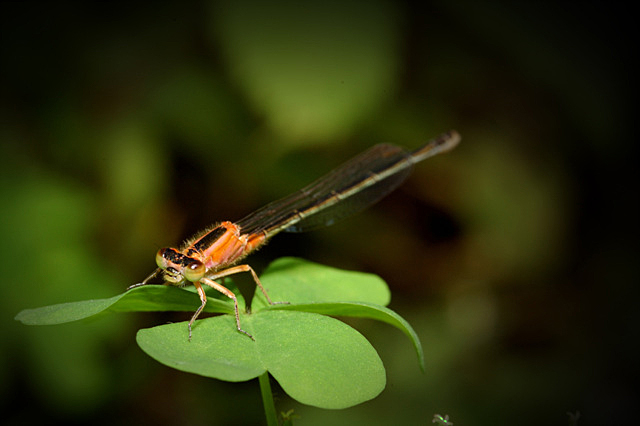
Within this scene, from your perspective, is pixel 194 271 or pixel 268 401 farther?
pixel 194 271

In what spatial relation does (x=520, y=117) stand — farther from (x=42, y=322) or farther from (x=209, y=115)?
(x=42, y=322)

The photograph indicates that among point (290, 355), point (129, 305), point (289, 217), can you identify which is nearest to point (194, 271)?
point (129, 305)

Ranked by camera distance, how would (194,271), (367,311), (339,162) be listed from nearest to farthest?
(367,311) < (194,271) < (339,162)

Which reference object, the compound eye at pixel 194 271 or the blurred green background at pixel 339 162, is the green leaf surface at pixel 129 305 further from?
the blurred green background at pixel 339 162

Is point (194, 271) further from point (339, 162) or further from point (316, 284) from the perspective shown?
point (339, 162)

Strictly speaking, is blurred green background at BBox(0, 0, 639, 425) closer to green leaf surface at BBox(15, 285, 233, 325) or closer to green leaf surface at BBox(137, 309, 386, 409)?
green leaf surface at BBox(15, 285, 233, 325)

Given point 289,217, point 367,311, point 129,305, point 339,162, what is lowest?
point 367,311

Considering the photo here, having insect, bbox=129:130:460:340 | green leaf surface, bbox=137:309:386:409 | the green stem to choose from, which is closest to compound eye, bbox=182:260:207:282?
insect, bbox=129:130:460:340

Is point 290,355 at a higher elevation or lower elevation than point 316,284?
lower
